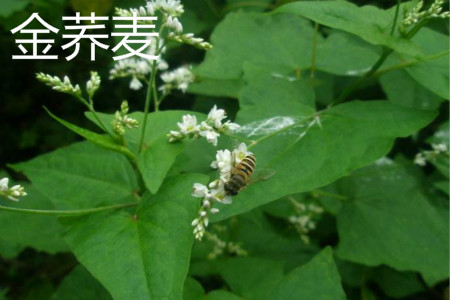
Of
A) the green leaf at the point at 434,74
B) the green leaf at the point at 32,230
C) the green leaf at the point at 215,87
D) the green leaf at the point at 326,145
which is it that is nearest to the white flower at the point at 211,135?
the green leaf at the point at 326,145

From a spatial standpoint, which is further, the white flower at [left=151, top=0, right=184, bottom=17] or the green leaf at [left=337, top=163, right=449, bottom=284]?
the green leaf at [left=337, top=163, right=449, bottom=284]

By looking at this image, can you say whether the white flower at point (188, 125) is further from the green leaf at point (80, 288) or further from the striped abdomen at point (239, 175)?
the green leaf at point (80, 288)

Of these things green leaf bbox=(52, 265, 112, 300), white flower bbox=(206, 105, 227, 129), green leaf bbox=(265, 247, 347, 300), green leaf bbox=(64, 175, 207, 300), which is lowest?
green leaf bbox=(52, 265, 112, 300)

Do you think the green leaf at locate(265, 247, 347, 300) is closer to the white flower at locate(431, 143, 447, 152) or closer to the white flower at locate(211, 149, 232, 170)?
the white flower at locate(211, 149, 232, 170)

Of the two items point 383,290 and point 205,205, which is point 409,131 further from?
point 383,290

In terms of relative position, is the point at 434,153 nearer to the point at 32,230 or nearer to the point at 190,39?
the point at 190,39

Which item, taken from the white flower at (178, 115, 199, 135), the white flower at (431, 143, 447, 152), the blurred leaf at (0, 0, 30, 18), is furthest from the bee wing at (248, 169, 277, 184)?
the blurred leaf at (0, 0, 30, 18)

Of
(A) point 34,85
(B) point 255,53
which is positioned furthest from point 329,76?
(A) point 34,85

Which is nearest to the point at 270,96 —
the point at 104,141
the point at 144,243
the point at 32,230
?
the point at 104,141
